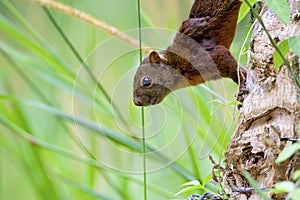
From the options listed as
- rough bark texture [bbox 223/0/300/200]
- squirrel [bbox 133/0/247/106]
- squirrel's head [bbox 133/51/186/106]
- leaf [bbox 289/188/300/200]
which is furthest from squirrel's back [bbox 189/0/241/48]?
leaf [bbox 289/188/300/200]

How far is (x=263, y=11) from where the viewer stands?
0.74 m

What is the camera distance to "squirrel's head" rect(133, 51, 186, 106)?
0.94m

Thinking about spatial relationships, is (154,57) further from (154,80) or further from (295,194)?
(295,194)

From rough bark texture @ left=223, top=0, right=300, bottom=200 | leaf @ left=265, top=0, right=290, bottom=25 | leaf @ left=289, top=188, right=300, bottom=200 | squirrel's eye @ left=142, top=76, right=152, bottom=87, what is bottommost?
leaf @ left=289, top=188, right=300, bottom=200

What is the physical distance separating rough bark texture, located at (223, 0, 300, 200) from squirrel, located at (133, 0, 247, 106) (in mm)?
281

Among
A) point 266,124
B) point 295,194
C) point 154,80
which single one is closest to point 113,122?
point 154,80

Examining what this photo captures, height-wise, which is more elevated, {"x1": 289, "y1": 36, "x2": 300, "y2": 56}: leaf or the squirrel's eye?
the squirrel's eye

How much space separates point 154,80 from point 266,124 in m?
0.42

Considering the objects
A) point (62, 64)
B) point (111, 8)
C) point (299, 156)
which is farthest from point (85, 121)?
point (111, 8)

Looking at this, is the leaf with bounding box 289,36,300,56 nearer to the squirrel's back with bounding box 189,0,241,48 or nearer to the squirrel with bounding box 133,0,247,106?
the squirrel with bounding box 133,0,247,106

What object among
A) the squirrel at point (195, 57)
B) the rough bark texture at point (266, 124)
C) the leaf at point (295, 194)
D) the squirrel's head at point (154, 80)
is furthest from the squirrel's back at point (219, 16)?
the leaf at point (295, 194)

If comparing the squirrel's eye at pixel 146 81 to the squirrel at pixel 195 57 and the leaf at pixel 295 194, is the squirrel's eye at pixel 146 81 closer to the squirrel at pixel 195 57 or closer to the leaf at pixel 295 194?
the squirrel at pixel 195 57

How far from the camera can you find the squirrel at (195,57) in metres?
0.99

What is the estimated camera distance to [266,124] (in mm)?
627
